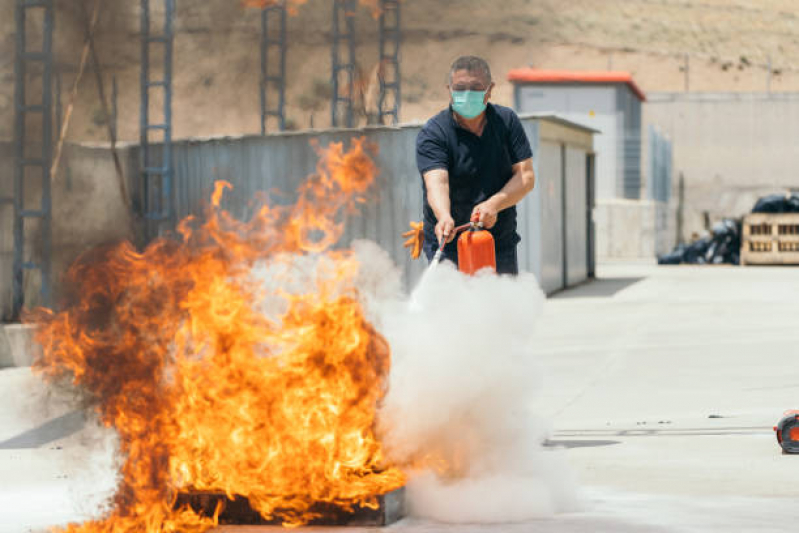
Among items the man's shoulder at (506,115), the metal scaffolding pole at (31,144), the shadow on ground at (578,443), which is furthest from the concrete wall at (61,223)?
the man's shoulder at (506,115)

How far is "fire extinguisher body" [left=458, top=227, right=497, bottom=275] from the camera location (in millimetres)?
5871

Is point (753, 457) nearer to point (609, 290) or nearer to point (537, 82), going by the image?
point (609, 290)

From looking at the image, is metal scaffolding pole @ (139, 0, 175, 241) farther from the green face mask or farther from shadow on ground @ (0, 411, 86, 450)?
the green face mask

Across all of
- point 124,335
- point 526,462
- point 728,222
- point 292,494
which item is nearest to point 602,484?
point 526,462

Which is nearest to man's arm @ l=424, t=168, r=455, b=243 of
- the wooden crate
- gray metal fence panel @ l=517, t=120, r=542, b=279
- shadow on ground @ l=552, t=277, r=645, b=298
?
gray metal fence panel @ l=517, t=120, r=542, b=279

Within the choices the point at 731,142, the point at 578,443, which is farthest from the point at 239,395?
the point at 731,142

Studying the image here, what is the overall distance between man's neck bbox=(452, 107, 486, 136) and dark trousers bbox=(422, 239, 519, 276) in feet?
1.75

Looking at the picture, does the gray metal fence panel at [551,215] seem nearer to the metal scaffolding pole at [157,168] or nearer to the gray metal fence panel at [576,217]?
the gray metal fence panel at [576,217]

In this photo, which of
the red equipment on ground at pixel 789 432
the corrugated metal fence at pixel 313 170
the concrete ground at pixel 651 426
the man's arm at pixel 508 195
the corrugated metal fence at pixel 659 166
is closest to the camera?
the concrete ground at pixel 651 426

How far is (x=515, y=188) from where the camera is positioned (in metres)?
6.13

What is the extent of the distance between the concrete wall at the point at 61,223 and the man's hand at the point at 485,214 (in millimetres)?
7939

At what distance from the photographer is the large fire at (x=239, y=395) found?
5.13 metres

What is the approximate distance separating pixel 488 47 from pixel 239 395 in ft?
426

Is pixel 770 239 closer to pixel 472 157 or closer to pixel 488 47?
pixel 472 157
